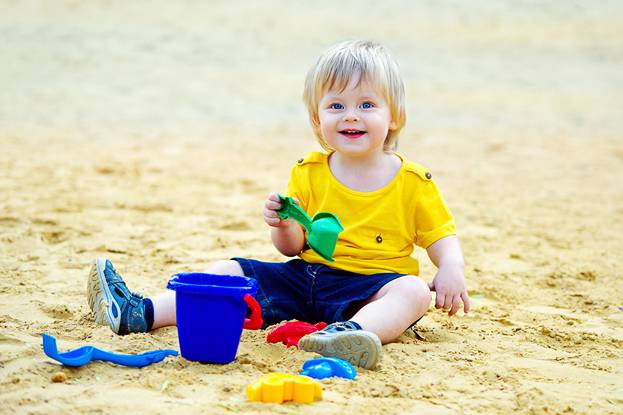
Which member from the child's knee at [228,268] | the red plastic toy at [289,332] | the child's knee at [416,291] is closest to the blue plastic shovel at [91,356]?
the red plastic toy at [289,332]

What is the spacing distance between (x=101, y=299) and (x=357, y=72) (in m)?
1.09

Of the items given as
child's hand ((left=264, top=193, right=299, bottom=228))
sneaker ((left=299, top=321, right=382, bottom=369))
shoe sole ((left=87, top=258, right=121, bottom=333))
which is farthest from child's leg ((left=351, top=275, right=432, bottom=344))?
shoe sole ((left=87, top=258, right=121, bottom=333))

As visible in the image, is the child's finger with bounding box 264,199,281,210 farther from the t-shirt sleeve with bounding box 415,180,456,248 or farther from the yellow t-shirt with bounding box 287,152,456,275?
the t-shirt sleeve with bounding box 415,180,456,248

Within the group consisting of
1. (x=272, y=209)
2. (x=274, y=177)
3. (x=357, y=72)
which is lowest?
(x=274, y=177)

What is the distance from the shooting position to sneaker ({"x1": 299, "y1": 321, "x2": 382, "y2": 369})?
93.2 inches

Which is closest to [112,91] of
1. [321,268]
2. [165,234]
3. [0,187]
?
[0,187]

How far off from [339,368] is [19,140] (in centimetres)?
531

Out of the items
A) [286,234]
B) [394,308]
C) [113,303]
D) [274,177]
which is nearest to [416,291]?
[394,308]

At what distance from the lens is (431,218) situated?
2900mm

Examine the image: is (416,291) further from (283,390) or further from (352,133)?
(283,390)

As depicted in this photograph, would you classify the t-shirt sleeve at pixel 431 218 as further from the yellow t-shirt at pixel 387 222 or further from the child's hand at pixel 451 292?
the child's hand at pixel 451 292

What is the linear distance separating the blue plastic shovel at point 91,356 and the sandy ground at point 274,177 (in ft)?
0.09

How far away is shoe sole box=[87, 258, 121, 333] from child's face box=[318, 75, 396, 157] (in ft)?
2.81

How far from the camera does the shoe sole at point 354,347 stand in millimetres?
2365
